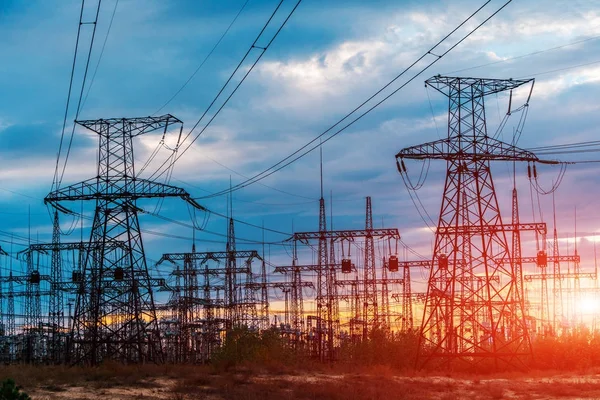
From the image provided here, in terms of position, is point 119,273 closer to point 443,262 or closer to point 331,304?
point 443,262

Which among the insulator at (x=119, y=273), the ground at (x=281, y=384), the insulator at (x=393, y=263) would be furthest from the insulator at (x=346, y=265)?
the insulator at (x=119, y=273)

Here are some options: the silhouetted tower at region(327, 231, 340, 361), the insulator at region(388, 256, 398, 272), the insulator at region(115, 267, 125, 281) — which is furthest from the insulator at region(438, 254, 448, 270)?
the insulator at region(115, 267, 125, 281)

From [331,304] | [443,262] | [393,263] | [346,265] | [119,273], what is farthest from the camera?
[331,304]

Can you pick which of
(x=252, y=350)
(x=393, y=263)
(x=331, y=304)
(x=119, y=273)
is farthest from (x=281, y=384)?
(x=331, y=304)

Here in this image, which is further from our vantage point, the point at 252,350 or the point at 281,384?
the point at 252,350

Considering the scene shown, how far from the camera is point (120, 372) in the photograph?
44656 mm

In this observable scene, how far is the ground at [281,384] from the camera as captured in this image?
3606cm

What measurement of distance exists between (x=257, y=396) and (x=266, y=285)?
68.4m

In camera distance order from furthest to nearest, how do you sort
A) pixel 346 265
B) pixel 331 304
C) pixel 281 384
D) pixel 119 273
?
pixel 331 304
pixel 346 265
pixel 119 273
pixel 281 384

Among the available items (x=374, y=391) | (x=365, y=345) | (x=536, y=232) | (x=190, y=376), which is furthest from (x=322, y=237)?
(x=374, y=391)

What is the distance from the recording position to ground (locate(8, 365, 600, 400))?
118 ft

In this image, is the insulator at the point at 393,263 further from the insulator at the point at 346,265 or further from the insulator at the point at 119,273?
the insulator at the point at 119,273

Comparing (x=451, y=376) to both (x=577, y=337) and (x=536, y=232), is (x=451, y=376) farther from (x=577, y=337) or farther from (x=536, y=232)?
(x=536, y=232)

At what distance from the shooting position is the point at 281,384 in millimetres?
40188
